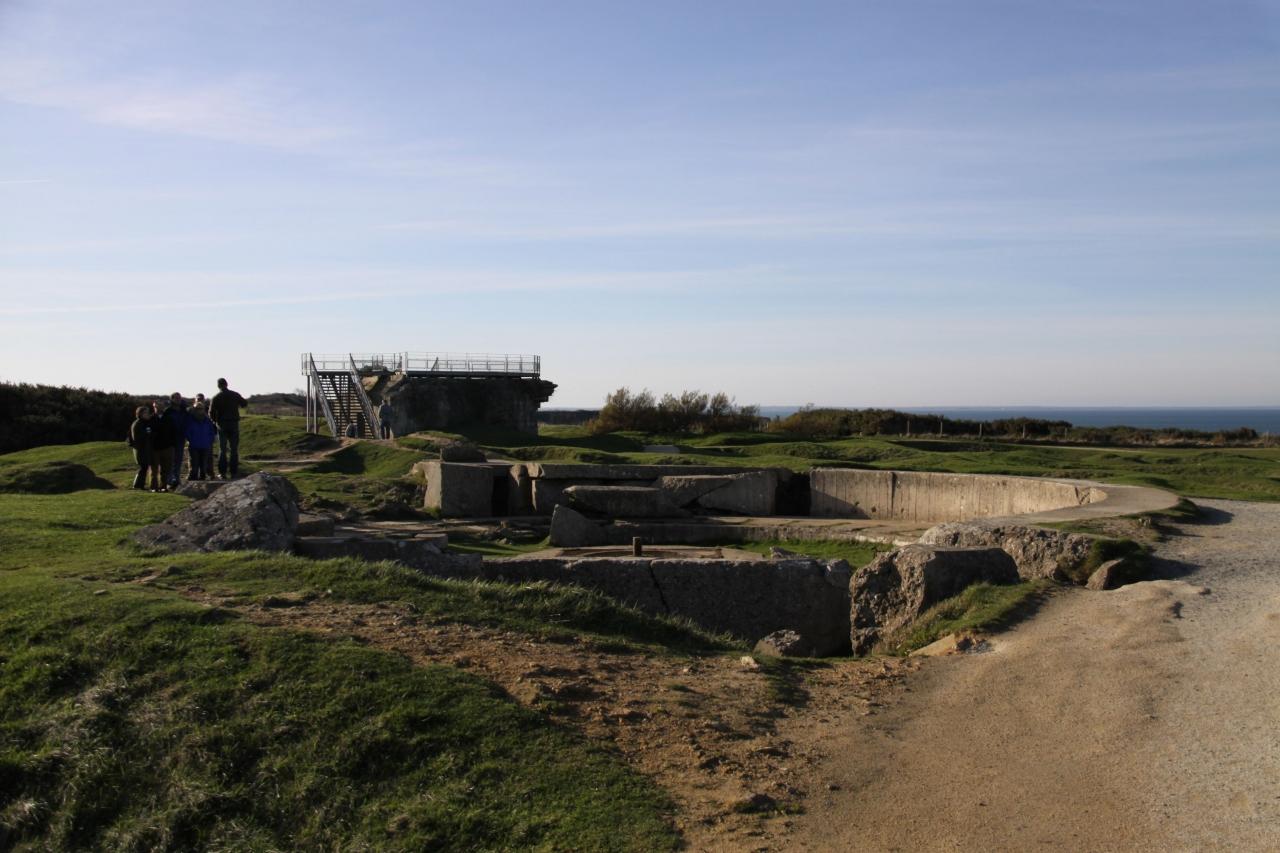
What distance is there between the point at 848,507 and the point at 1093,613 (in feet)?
27.5

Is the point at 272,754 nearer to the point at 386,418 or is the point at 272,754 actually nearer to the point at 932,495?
the point at 932,495

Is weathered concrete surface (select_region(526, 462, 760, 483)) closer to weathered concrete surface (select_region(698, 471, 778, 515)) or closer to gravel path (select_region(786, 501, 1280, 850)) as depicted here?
weathered concrete surface (select_region(698, 471, 778, 515))

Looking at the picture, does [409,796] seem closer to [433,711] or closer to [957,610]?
[433,711]

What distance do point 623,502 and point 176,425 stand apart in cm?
644

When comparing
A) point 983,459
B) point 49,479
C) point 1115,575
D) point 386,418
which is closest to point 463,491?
point 49,479

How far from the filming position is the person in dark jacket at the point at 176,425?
1548 centimetres

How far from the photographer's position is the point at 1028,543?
32.8ft

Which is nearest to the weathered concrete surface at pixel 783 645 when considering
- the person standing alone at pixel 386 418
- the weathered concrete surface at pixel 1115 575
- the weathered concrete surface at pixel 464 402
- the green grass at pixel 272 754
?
the weathered concrete surface at pixel 1115 575

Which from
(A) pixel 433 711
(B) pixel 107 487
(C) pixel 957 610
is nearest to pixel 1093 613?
(C) pixel 957 610

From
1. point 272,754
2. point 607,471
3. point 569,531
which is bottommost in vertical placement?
point 272,754

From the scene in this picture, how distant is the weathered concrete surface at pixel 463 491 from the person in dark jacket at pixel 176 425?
3605mm

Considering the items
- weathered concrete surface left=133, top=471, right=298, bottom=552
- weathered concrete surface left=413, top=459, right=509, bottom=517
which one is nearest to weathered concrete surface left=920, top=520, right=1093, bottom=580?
weathered concrete surface left=133, top=471, right=298, bottom=552

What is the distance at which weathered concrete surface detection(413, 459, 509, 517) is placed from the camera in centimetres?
1605

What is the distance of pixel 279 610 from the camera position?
7543 millimetres
